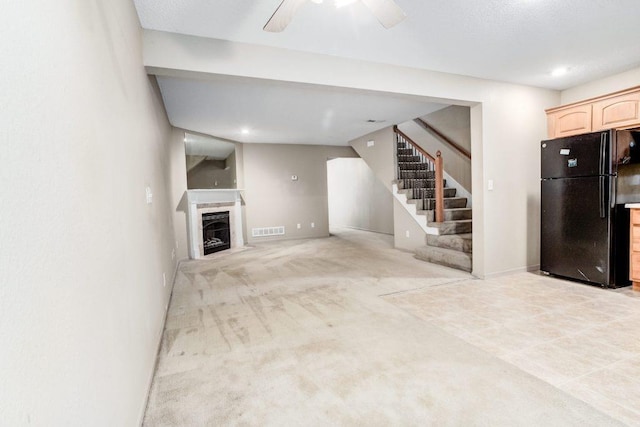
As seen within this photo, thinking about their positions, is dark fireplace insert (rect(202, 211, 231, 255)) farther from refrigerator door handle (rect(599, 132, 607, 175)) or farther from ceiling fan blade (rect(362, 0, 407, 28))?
refrigerator door handle (rect(599, 132, 607, 175))

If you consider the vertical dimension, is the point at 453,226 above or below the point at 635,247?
above

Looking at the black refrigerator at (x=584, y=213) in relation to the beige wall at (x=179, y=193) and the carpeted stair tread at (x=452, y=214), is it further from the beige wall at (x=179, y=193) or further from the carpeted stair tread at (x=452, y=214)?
the beige wall at (x=179, y=193)

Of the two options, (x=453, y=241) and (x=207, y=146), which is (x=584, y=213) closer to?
(x=453, y=241)

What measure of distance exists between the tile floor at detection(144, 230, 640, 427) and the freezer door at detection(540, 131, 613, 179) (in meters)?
1.28

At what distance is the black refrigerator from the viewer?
131 inches

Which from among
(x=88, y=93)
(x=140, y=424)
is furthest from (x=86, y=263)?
(x=140, y=424)

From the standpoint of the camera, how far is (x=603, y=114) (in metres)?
3.52

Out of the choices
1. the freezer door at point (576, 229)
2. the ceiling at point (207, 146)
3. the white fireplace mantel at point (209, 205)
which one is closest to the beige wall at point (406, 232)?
the freezer door at point (576, 229)

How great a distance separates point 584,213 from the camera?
349 centimetres

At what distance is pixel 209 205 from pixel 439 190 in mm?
4214

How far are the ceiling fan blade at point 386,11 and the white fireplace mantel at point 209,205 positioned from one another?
4.73 meters

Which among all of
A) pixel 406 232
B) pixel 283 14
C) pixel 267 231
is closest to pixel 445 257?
pixel 406 232

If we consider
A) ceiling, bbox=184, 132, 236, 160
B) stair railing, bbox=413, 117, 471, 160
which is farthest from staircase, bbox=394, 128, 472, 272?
ceiling, bbox=184, 132, 236, 160

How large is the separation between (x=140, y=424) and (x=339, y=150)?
726 centimetres
